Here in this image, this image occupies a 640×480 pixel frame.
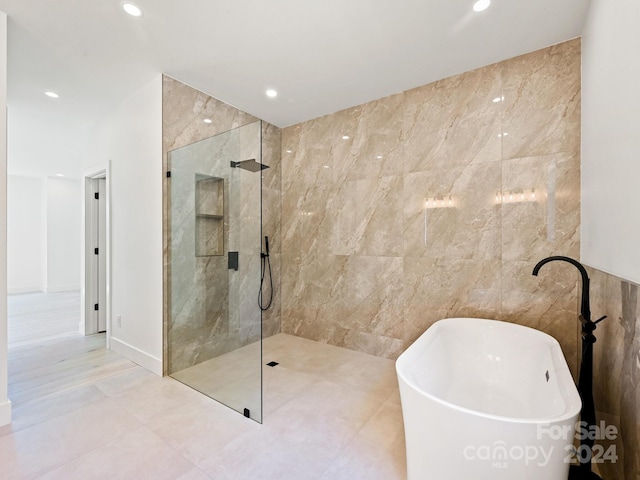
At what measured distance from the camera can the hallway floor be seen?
1.62 metres

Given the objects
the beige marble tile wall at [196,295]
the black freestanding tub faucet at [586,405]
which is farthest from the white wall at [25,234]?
the black freestanding tub faucet at [586,405]

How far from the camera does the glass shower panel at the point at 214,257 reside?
2576 millimetres

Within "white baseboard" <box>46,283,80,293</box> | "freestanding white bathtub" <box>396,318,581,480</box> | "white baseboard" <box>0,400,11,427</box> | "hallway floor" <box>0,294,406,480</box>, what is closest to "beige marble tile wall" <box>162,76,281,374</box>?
"hallway floor" <box>0,294,406,480</box>

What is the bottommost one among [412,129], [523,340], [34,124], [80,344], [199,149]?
[80,344]

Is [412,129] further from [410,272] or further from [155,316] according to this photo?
[155,316]

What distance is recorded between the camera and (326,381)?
2627 millimetres

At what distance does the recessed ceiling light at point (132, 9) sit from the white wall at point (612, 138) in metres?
2.73

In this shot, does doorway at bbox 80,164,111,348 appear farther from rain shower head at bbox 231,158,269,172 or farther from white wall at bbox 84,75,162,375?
rain shower head at bbox 231,158,269,172

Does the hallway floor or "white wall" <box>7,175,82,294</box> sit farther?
"white wall" <box>7,175,82,294</box>

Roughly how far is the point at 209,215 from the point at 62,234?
714cm

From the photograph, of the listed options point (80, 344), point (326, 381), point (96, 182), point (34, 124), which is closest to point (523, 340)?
point (326, 381)

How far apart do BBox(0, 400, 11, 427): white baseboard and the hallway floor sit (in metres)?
0.07

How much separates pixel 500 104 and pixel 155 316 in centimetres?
376

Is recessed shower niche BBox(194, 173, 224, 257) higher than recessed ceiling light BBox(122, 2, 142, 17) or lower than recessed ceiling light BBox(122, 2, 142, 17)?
lower
